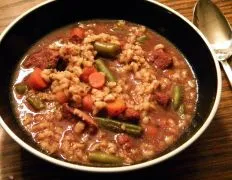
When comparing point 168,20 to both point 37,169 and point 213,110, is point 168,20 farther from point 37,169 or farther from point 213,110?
point 37,169

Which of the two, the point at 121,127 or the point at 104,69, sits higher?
the point at 104,69

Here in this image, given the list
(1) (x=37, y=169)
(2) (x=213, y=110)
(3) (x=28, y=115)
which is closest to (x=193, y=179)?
(2) (x=213, y=110)

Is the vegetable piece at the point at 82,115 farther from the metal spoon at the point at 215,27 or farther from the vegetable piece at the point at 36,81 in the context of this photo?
the metal spoon at the point at 215,27

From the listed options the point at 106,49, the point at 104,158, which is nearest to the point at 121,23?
the point at 106,49

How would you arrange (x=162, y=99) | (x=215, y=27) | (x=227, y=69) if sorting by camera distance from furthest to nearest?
(x=215, y=27) → (x=227, y=69) → (x=162, y=99)

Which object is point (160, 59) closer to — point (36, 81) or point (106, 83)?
point (106, 83)

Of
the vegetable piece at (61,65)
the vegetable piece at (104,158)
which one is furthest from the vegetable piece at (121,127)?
the vegetable piece at (61,65)

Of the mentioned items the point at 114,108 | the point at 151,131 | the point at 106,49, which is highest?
the point at 106,49

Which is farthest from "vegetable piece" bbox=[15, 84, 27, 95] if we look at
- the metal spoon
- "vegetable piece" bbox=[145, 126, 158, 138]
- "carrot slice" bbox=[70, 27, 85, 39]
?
the metal spoon
